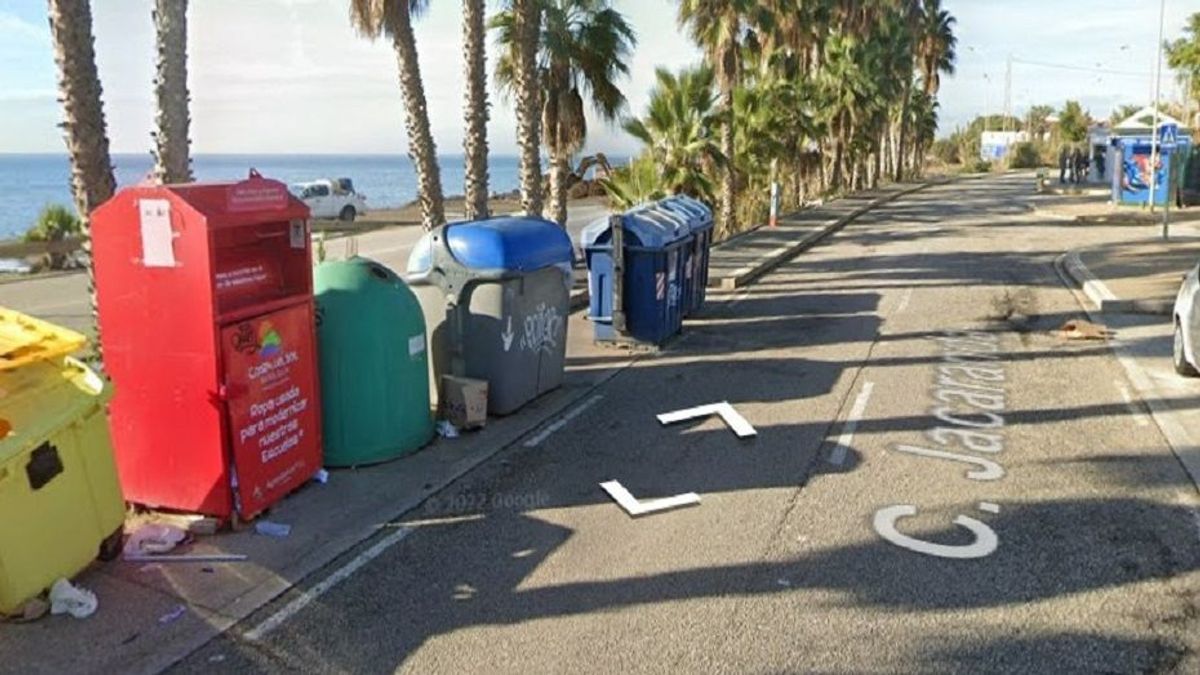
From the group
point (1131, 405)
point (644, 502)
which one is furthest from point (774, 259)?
point (644, 502)

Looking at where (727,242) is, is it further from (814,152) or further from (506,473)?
(814,152)

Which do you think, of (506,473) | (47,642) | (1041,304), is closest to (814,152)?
(1041,304)

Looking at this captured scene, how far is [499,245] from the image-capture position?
7.99 metres

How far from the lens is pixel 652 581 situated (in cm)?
496

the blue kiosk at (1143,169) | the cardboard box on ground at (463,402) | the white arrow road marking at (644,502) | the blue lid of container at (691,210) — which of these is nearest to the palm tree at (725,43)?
the blue lid of container at (691,210)

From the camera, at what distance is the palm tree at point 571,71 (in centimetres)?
1736

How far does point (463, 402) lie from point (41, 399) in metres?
3.34

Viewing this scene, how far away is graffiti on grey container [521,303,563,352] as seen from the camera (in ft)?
27.7

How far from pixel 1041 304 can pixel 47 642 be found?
13.2 metres

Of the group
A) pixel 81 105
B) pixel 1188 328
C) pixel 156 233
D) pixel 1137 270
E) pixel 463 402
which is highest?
pixel 81 105

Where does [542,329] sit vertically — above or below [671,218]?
below

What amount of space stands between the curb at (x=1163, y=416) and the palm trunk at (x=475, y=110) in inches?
324

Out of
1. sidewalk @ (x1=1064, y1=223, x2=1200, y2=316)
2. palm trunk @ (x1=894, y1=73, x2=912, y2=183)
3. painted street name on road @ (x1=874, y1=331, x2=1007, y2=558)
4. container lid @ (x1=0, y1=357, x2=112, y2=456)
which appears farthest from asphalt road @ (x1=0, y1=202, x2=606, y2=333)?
palm trunk @ (x1=894, y1=73, x2=912, y2=183)

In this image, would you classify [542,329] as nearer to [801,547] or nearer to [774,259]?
[801,547]
